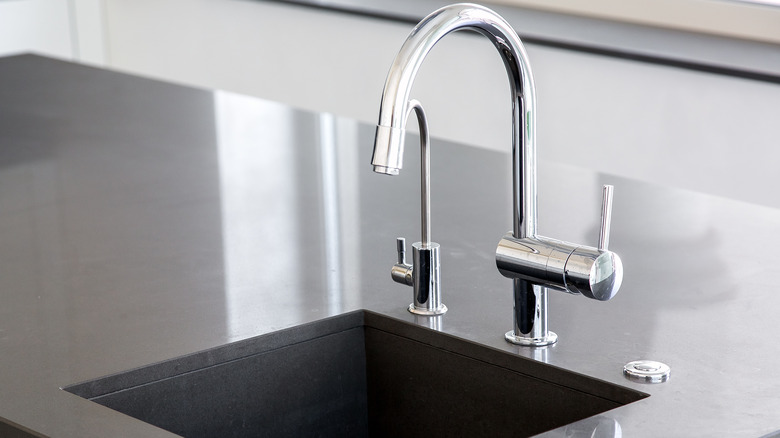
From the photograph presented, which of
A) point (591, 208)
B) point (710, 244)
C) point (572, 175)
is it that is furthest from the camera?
point (572, 175)

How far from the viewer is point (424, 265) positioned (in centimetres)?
124

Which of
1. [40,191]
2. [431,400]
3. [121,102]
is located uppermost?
[121,102]

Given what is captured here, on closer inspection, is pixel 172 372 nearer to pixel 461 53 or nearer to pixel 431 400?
pixel 431 400

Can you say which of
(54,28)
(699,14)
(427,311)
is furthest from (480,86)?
(427,311)

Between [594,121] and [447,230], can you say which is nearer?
[447,230]

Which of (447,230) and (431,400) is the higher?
(447,230)

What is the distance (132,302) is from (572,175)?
34.2 inches

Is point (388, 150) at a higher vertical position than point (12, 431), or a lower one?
higher

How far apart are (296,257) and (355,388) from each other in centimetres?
25

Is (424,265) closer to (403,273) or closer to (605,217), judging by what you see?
(403,273)

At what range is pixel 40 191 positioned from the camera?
1.80m

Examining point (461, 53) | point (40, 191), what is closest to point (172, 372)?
point (40, 191)

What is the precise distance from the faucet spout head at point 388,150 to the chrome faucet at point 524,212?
2cm

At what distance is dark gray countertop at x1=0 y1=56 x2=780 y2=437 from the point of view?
112cm
